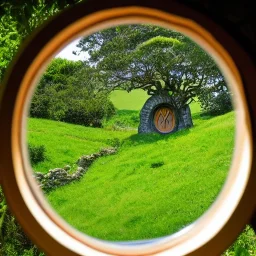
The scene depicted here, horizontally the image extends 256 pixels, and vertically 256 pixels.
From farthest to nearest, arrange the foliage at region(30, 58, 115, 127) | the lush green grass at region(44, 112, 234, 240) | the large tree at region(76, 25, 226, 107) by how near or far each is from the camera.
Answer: the lush green grass at region(44, 112, 234, 240) → the large tree at region(76, 25, 226, 107) → the foliage at region(30, 58, 115, 127)

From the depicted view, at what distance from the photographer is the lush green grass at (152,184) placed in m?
6.29

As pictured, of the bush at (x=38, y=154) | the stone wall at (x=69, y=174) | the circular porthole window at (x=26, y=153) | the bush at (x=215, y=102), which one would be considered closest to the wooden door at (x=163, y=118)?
the bush at (x=215, y=102)

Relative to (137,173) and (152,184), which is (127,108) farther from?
(152,184)

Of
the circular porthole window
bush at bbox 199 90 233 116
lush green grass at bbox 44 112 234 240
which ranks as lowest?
lush green grass at bbox 44 112 234 240

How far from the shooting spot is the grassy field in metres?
6.22

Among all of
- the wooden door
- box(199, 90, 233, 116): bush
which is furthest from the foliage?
box(199, 90, 233, 116): bush

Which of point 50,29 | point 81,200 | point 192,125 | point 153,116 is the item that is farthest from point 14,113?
point 81,200

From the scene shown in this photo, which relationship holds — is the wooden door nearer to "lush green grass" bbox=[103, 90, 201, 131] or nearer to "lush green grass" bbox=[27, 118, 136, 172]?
"lush green grass" bbox=[103, 90, 201, 131]

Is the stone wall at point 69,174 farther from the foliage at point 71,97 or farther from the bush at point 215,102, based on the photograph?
the bush at point 215,102

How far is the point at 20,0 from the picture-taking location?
989mm

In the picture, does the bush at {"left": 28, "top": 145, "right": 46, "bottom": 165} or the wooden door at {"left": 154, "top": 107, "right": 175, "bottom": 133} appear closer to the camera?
the wooden door at {"left": 154, "top": 107, "right": 175, "bottom": 133}

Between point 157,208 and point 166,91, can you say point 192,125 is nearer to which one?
point 166,91

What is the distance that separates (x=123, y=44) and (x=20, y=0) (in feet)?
17.9

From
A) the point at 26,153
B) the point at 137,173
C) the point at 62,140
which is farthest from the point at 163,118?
the point at 26,153
